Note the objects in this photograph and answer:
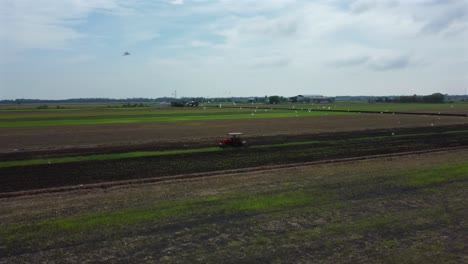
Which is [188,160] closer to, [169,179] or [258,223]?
[169,179]

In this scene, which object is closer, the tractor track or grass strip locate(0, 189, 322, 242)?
grass strip locate(0, 189, 322, 242)

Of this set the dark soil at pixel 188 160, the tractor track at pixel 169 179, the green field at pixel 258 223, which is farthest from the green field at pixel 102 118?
the green field at pixel 258 223

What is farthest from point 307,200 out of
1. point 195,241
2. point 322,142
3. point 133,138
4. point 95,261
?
point 133,138

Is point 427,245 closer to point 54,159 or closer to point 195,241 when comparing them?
point 195,241

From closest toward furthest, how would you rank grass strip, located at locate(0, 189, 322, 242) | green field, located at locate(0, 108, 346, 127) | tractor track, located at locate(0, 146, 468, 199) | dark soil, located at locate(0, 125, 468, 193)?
grass strip, located at locate(0, 189, 322, 242), tractor track, located at locate(0, 146, 468, 199), dark soil, located at locate(0, 125, 468, 193), green field, located at locate(0, 108, 346, 127)

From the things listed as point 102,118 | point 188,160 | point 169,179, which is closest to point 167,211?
point 169,179

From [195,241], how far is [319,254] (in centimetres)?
341

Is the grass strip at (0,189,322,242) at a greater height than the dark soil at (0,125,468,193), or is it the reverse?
the grass strip at (0,189,322,242)

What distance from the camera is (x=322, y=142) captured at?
132 ft

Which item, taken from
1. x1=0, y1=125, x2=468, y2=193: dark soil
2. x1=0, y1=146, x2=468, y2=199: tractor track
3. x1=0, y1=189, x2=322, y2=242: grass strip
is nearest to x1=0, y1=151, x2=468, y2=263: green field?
x1=0, y1=189, x2=322, y2=242: grass strip

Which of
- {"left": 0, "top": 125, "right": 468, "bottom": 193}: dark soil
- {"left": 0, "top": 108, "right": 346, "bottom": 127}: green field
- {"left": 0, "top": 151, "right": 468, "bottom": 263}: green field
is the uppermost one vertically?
{"left": 0, "top": 108, "right": 346, "bottom": 127}: green field

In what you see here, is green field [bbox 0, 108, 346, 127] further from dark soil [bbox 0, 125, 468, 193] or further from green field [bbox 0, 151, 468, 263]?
green field [bbox 0, 151, 468, 263]

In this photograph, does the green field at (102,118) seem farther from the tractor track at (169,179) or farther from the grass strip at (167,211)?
the grass strip at (167,211)

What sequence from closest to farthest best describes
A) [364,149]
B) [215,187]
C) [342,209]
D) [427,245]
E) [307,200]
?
1. [427,245]
2. [342,209]
3. [307,200]
4. [215,187]
5. [364,149]
